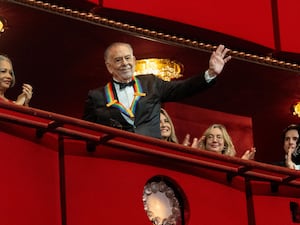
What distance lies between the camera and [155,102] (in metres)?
7.47

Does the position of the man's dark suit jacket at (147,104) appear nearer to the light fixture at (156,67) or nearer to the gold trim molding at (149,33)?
the gold trim molding at (149,33)

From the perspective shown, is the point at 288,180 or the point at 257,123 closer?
the point at 288,180

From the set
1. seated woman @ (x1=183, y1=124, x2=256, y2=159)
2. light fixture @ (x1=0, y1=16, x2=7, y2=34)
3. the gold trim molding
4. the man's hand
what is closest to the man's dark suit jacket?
the man's hand

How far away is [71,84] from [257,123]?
182 centimetres

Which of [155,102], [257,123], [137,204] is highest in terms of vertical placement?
[257,123]

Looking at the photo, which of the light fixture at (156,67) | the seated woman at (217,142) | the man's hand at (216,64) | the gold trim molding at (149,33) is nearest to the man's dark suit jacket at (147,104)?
the man's hand at (216,64)

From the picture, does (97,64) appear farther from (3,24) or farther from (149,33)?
(3,24)

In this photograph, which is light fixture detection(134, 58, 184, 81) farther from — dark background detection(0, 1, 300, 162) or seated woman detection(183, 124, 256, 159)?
seated woman detection(183, 124, 256, 159)

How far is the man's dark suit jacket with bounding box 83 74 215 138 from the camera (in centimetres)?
735

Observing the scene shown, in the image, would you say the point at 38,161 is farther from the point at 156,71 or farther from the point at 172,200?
the point at 156,71

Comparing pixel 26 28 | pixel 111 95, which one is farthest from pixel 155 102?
pixel 26 28

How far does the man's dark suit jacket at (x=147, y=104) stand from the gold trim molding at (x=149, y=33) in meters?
1.01

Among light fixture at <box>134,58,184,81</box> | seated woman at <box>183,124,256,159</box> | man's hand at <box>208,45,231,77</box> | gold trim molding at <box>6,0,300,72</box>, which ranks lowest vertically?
seated woman at <box>183,124,256,159</box>

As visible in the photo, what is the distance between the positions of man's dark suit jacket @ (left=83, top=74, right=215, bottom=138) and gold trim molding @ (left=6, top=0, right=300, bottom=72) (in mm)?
1010
